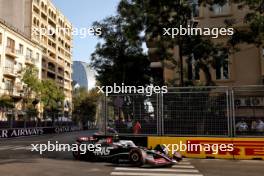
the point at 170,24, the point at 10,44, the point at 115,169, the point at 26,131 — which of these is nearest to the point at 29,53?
the point at 10,44

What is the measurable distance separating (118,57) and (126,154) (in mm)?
26227

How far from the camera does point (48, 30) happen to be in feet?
283

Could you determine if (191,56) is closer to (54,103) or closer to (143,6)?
(143,6)

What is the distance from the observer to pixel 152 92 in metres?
17.2

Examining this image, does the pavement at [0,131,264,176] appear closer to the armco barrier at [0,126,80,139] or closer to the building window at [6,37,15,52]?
the armco barrier at [0,126,80,139]

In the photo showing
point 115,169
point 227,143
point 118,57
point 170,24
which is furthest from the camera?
point 118,57

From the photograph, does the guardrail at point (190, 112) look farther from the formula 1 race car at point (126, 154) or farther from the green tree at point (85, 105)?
the green tree at point (85, 105)

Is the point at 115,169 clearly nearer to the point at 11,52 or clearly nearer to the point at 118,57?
the point at 118,57

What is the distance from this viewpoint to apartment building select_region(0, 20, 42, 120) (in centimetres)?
5466

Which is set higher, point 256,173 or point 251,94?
point 251,94

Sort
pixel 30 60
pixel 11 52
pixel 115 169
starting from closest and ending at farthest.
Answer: pixel 115 169
pixel 11 52
pixel 30 60

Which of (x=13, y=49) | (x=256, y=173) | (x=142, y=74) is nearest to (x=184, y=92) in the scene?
(x=256, y=173)

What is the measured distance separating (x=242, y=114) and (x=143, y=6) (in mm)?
9097

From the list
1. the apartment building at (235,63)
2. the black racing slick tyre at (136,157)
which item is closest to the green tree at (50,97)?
the apartment building at (235,63)
